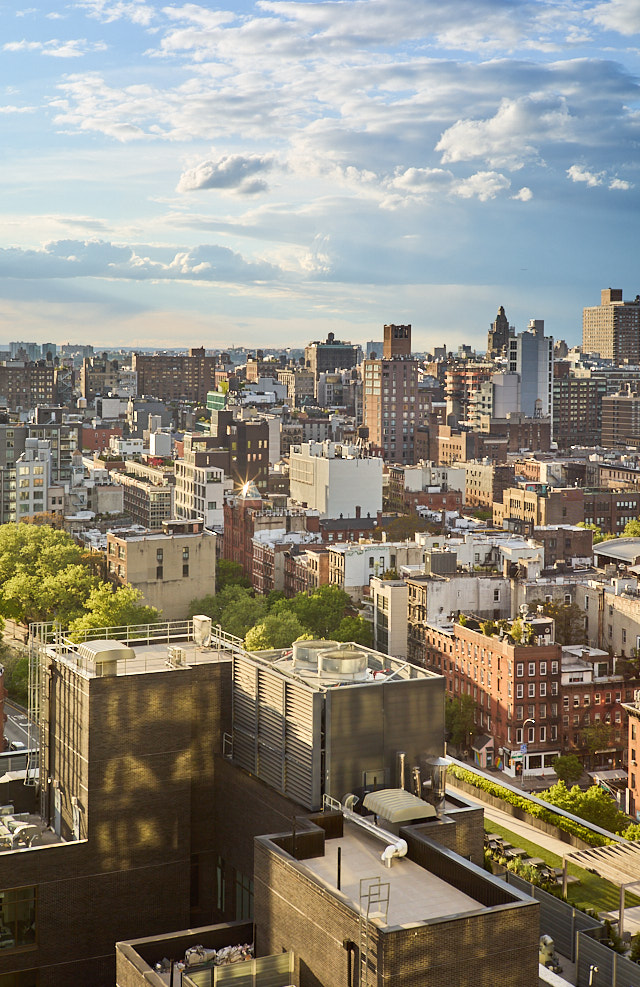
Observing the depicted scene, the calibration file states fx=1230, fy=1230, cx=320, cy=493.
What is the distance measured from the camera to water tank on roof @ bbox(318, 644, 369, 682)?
3259 cm

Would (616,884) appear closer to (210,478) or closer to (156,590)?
(156,590)

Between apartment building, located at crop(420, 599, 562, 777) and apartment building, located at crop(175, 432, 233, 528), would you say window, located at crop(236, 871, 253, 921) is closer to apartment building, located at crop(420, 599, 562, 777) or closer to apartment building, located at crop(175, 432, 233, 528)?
apartment building, located at crop(420, 599, 562, 777)

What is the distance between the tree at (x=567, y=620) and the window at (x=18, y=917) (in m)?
65.5

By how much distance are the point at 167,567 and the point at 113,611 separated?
1493 cm

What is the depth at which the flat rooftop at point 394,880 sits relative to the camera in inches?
974

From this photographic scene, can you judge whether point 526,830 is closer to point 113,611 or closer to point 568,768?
point 568,768

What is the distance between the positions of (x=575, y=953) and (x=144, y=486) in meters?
108

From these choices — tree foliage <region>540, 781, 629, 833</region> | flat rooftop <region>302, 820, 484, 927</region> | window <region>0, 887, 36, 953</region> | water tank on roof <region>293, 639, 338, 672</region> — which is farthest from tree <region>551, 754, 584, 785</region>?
flat rooftop <region>302, 820, 484, 927</region>

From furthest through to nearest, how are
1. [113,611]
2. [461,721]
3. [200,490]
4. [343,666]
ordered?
[200,490] < [113,611] < [461,721] < [343,666]

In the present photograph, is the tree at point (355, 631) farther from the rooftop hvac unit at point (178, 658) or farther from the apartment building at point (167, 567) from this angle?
the rooftop hvac unit at point (178, 658)

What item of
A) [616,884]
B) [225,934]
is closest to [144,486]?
[616,884]

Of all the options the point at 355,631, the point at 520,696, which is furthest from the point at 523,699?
the point at 355,631

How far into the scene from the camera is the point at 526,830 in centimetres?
6188

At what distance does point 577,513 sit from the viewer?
149500 mm
